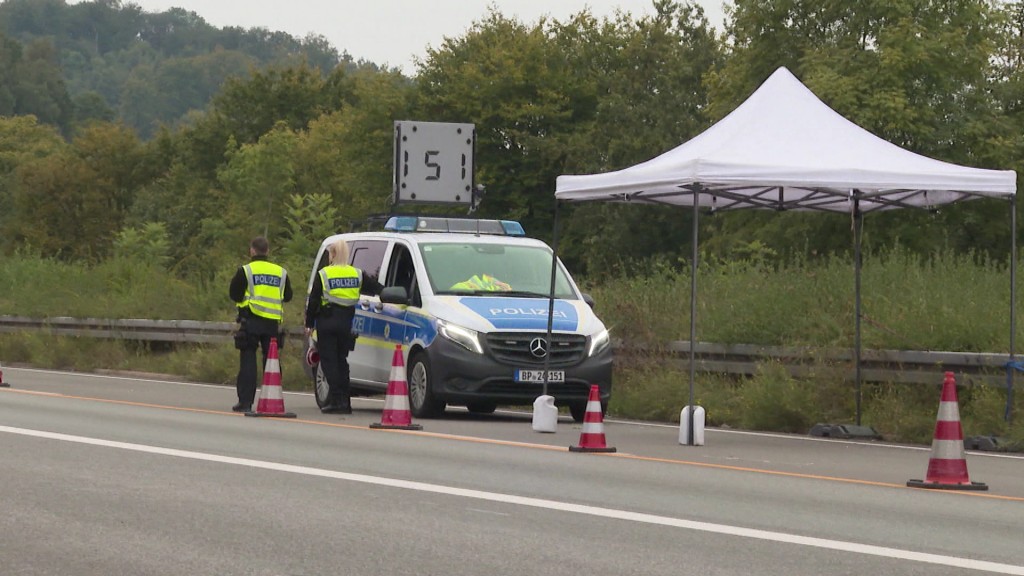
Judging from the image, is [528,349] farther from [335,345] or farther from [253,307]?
[253,307]

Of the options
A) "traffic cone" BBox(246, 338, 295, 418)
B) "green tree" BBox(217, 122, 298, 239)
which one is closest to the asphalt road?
"traffic cone" BBox(246, 338, 295, 418)

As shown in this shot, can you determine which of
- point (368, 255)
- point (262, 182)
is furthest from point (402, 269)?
point (262, 182)

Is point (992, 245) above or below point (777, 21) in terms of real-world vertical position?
below

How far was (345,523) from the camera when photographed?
9766mm

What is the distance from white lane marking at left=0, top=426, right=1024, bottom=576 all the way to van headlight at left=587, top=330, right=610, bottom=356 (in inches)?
219

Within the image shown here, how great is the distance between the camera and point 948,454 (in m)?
12.1

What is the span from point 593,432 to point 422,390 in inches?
164

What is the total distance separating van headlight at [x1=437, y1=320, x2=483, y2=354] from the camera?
18.4 m

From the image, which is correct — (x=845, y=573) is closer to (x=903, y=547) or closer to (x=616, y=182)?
(x=903, y=547)

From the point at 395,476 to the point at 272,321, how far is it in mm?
7488

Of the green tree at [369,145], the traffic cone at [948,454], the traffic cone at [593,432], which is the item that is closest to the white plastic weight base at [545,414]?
the traffic cone at [593,432]

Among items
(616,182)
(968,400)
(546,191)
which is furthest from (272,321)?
(546,191)

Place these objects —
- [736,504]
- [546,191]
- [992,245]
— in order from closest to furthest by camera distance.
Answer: [736,504], [992,245], [546,191]

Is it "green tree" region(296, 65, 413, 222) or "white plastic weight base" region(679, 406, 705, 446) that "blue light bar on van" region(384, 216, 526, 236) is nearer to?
"white plastic weight base" region(679, 406, 705, 446)
